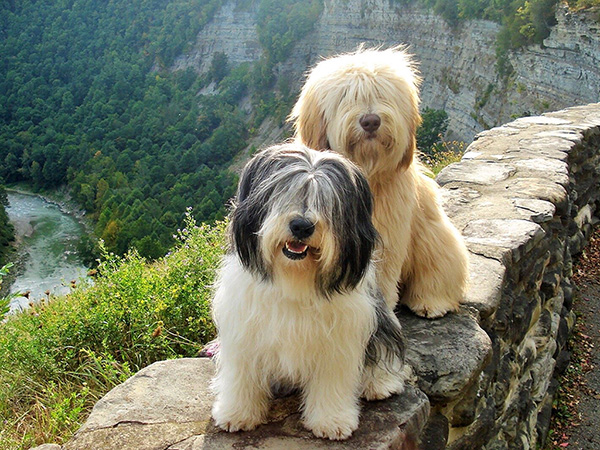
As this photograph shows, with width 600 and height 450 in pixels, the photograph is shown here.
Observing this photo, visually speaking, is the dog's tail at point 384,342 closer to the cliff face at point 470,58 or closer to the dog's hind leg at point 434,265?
the dog's hind leg at point 434,265

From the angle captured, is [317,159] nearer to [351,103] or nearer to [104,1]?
[351,103]

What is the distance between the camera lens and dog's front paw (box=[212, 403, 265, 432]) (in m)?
1.96

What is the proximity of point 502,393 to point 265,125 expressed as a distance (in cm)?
4388

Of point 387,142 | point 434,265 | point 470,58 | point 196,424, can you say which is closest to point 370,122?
point 387,142

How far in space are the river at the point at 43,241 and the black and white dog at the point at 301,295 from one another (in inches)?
877

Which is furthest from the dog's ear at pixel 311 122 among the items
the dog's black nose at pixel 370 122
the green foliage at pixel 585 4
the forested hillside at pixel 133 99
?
the forested hillside at pixel 133 99

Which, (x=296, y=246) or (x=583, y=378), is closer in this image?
(x=296, y=246)

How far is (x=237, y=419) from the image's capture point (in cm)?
196

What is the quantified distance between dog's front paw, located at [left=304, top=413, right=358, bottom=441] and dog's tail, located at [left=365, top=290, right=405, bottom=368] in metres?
0.22

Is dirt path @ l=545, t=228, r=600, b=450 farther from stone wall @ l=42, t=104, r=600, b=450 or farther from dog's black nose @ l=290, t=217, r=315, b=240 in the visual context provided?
dog's black nose @ l=290, t=217, r=315, b=240

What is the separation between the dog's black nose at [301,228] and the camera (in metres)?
1.66

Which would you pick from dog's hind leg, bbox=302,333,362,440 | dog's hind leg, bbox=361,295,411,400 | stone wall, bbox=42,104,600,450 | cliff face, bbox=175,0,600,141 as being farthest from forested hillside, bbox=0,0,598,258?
dog's hind leg, bbox=302,333,362,440

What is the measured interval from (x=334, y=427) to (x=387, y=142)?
112 centimetres

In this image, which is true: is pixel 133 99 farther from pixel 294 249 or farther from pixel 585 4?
pixel 294 249
